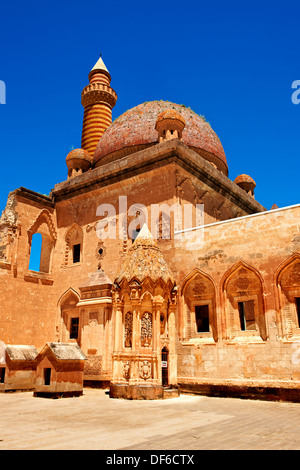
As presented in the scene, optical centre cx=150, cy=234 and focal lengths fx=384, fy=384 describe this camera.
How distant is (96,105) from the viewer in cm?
2503

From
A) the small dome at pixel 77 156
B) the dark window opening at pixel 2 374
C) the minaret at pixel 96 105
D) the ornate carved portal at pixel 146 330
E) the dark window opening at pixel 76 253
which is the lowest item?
the dark window opening at pixel 2 374

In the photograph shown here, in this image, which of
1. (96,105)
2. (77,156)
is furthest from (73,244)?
(96,105)

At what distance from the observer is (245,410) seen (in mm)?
7832

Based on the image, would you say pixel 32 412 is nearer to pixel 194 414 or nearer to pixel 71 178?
pixel 194 414

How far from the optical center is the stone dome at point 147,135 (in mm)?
16953

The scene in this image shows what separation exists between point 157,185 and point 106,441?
33.6 ft

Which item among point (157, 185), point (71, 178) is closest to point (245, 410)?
point (157, 185)

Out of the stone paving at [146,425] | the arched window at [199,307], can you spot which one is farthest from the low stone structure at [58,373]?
the arched window at [199,307]

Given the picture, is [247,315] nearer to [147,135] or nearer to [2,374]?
[2,374]

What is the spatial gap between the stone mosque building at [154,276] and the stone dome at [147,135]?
2.7 inches

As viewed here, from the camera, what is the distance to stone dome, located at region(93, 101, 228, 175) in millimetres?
16953

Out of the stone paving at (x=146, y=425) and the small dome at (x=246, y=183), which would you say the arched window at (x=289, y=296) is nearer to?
the stone paving at (x=146, y=425)

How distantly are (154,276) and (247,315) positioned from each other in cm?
302

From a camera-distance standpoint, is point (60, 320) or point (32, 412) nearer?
point (32, 412)
